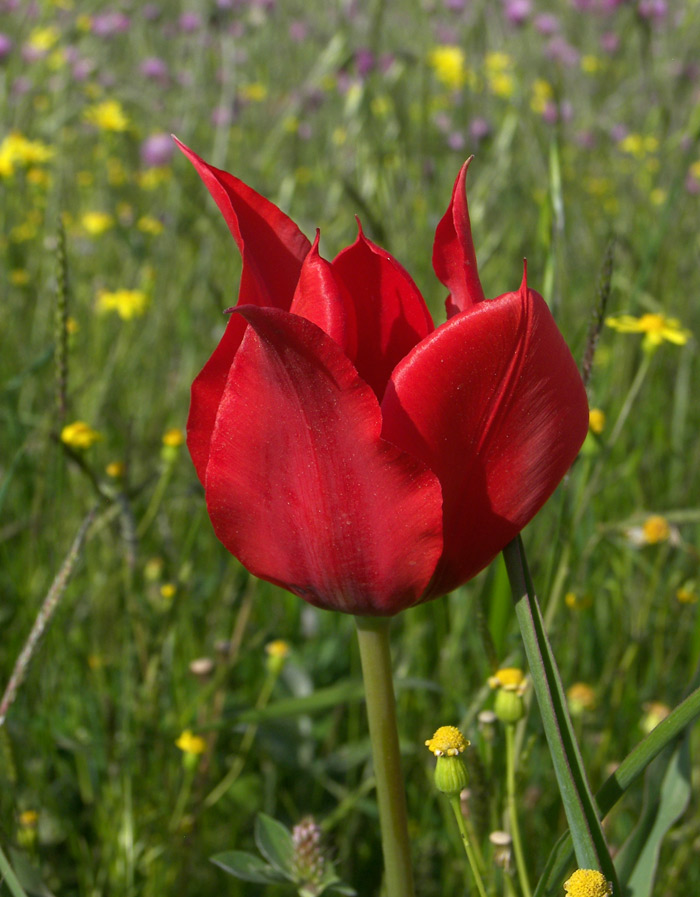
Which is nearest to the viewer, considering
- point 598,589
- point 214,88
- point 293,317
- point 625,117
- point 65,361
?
point 293,317

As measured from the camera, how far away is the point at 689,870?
695 mm

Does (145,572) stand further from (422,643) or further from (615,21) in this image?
(615,21)

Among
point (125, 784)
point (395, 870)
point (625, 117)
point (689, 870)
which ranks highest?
point (625, 117)

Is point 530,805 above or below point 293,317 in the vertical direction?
below

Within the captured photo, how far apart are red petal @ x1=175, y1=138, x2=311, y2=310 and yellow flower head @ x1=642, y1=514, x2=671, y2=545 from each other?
442 millimetres

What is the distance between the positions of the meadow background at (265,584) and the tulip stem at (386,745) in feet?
0.33

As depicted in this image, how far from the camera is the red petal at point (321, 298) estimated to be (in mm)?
328

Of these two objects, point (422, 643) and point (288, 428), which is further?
point (422, 643)

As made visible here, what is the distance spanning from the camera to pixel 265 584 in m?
1.01

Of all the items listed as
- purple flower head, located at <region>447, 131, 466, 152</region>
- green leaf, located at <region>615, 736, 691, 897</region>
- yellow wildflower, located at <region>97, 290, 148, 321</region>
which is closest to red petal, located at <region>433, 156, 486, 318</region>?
green leaf, located at <region>615, 736, 691, 897</region>

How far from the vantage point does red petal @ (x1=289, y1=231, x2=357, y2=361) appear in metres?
0.33

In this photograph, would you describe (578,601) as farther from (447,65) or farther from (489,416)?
(447,65)

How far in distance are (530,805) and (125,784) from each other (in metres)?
0.29

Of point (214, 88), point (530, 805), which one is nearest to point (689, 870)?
point (530, 805)
